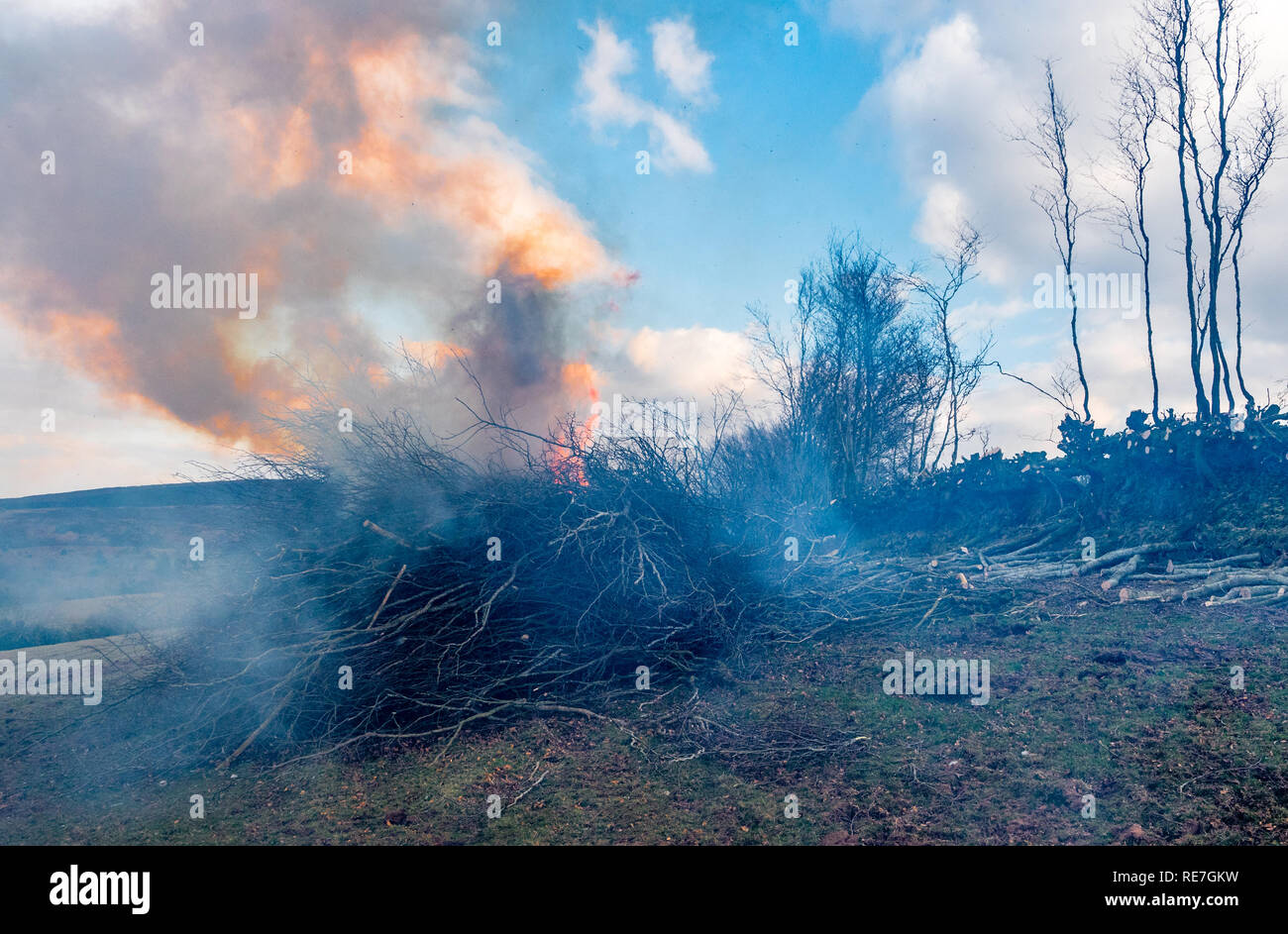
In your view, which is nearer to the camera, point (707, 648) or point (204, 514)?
point (707, 648)

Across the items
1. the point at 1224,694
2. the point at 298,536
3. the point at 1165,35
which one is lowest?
the point at 1224,694

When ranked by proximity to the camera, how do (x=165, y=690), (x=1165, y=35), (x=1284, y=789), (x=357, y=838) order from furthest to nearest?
(x=1165, y=35)
(x=165, y=690)
(x=357, y=838)
(x=1284, y=789)

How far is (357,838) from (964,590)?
7604 mm

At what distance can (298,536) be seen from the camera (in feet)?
24.5

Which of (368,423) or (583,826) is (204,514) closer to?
(368,423)

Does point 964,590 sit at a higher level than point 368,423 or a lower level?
lower

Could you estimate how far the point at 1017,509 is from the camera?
13.5 m

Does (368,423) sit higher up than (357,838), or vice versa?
(368,423)

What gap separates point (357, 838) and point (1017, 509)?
12.8 m

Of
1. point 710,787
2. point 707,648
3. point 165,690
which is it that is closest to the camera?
point 710,787

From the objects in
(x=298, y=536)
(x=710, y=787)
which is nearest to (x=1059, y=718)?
(x=710, y=787)

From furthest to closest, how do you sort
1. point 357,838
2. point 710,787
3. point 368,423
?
point 368,423 < point 710,787 < point 357,838

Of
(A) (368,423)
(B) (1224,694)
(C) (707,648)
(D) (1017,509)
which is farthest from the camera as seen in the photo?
(D) (1017,509)

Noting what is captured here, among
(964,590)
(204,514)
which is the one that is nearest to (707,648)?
(964,590)
